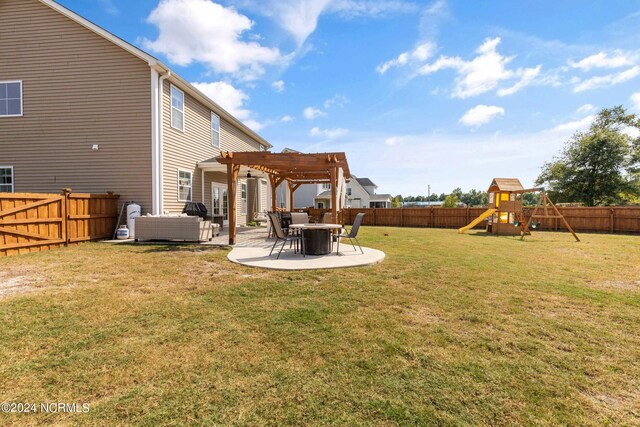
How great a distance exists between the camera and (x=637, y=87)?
13.1m

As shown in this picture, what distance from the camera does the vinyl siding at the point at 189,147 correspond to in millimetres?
10898

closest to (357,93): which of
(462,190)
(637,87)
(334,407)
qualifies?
(637,87)

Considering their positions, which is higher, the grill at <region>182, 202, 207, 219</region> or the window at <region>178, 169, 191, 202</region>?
the window at <region>178, 169, 191, 202</region>

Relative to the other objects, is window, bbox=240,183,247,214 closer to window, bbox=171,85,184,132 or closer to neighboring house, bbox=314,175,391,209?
window, bbox=171,85,184,132

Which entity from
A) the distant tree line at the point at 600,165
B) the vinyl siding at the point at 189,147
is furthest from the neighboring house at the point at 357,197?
the distant tree line at the point at 600,165

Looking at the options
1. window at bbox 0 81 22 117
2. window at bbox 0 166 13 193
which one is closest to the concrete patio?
window at bbox 0 166 13 193

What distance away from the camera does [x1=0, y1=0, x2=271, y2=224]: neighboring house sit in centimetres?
1037

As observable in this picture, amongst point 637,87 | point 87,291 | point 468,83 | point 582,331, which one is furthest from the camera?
point 637,87

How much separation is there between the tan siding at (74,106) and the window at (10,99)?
23cm

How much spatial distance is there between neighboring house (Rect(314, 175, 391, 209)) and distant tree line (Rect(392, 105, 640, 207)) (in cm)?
2057

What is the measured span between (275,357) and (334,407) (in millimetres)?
787

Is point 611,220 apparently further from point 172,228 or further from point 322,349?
point 172,228

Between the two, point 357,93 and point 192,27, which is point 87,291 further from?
point 357,93

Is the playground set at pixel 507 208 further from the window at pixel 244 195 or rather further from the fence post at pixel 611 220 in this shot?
the window at pixel 244 195
